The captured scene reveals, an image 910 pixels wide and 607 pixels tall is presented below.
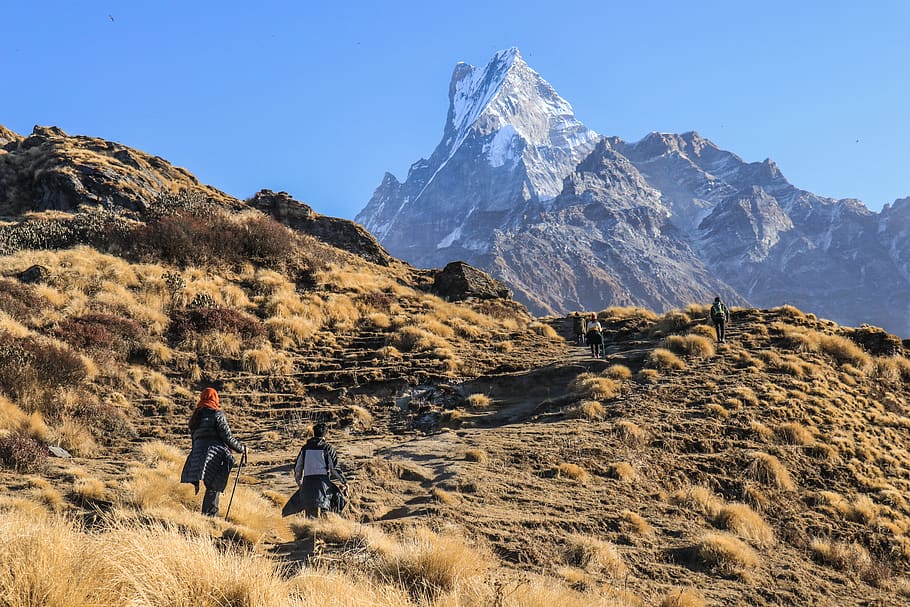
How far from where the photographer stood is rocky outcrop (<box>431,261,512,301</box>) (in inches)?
1192

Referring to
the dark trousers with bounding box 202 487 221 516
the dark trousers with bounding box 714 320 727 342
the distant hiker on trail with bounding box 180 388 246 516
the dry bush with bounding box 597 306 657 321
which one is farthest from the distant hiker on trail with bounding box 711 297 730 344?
the dark trousers with bounding box 202 487 221 516

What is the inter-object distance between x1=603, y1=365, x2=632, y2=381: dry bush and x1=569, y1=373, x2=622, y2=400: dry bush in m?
0.44

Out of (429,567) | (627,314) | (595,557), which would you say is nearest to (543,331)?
(627,314)

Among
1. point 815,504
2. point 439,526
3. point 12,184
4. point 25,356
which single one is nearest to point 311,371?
point 25,356

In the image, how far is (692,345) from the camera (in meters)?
18.0

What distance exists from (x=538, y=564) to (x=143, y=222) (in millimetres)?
23383

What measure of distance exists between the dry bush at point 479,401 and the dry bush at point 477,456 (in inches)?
164

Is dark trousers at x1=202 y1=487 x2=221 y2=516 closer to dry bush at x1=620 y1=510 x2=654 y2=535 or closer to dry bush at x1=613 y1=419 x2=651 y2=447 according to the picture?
dry bush at x1=620 y1=510 x2=654 y2=535

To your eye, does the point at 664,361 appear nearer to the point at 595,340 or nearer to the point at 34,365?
the point at 595,340

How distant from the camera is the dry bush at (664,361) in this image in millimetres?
16469

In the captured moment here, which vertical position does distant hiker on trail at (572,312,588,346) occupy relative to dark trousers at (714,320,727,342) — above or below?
below

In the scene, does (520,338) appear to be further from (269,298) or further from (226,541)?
(226,541)

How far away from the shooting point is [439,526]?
23.6ft

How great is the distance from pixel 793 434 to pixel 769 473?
2.38 meters
